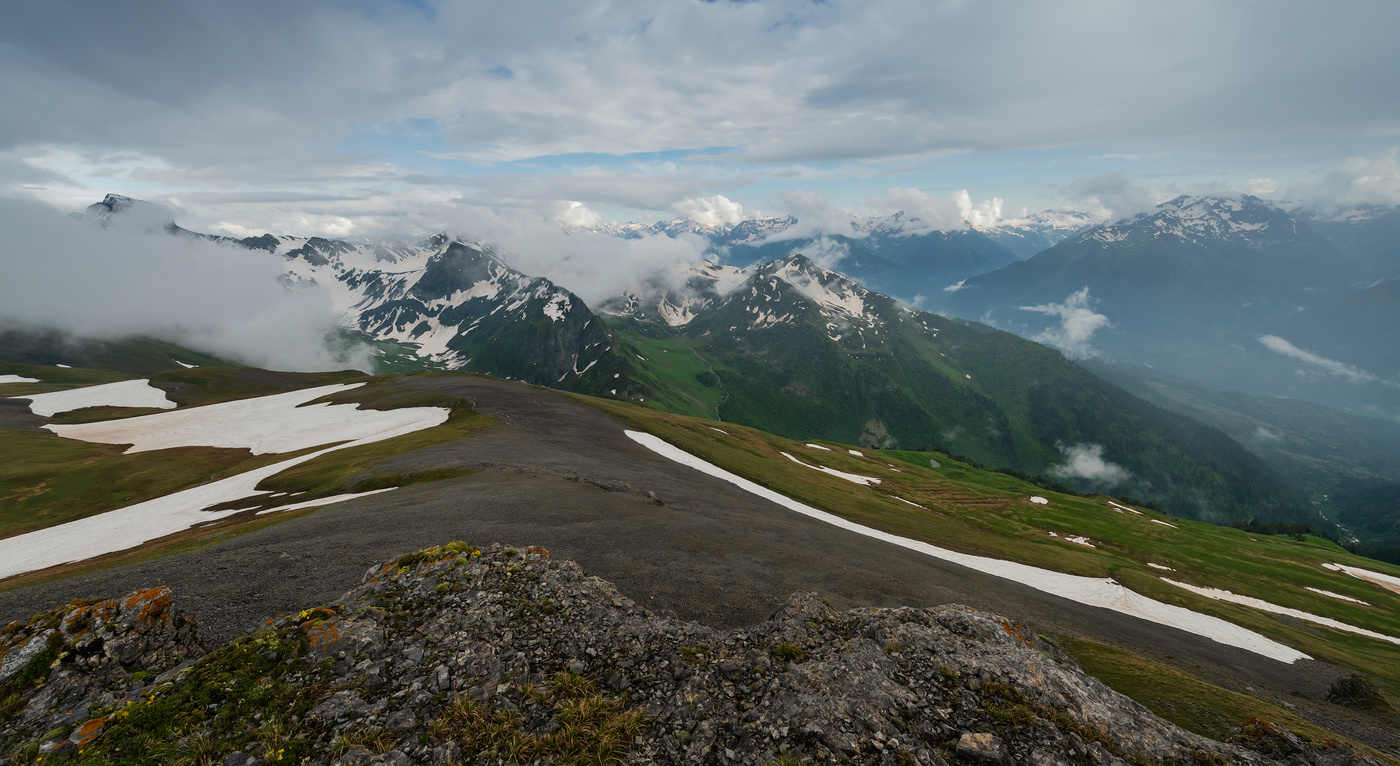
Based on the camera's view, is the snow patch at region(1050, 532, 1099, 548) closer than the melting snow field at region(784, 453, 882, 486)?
Yes

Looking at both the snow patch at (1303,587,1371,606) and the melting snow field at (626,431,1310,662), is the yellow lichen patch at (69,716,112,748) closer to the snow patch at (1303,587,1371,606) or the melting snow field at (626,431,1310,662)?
the melting snow field at (626,431,1310,662)

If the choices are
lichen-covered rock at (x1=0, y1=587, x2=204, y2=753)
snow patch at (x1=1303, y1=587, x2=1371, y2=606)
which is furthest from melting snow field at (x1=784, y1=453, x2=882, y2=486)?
lichen-covered rock at (x1=0, y1=587, x2=204, y2=753)

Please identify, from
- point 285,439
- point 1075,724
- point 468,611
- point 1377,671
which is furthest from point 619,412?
point 1377,671

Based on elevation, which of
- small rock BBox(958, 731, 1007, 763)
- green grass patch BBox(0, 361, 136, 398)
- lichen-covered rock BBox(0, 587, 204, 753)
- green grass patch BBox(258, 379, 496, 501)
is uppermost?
small rock BBox(958, 731, 1007, 763)

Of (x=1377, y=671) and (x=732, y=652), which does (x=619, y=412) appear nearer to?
(x=732, y=652)

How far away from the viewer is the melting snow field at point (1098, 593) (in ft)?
123

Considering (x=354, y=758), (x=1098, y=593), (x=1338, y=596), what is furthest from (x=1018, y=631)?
(x=1338, y=596)

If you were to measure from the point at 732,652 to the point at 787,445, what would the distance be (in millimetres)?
99601

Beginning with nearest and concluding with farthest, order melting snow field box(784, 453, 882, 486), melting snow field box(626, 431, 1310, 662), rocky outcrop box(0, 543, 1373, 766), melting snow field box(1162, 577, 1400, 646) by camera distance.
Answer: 1. rocky outcrop box(0, 543, 1373, 766)
2. melting snow field box(626, 431, 1310, 662)
3. melting snow field box(1162, 577, 1400, 646)
4. melting snow field box(784, 453, 882, 486)

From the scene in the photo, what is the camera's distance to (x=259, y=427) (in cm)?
7006

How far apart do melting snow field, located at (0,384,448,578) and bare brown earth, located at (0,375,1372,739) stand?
33.7 ft

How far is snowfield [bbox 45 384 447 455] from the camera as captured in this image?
201ft

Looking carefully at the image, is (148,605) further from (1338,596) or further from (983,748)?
(1338,596)

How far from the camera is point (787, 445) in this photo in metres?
110
